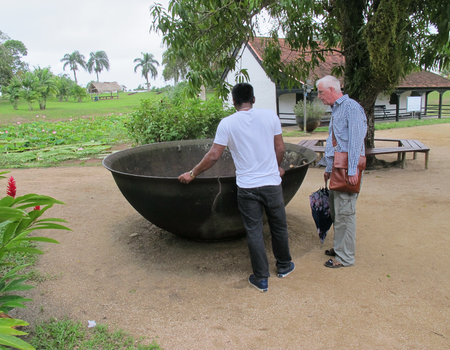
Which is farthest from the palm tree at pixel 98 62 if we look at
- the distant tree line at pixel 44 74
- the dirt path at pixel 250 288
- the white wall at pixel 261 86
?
the dirt path at pixel 250 288

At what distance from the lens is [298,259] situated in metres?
3.42

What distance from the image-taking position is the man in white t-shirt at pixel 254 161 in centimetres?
267

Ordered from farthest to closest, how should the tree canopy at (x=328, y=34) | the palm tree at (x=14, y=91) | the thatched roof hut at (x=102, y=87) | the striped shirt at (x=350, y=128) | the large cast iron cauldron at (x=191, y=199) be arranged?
the thatched roof hut at (x=102, y=87)
the palm tree at (x=14, y=91)
the tree canopy at (x=328, y=34)
the large cast iron cauldron at (x=191, y=199)
the striped shirt at (x=350, y=128)

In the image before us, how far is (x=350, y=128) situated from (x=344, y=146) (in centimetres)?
16

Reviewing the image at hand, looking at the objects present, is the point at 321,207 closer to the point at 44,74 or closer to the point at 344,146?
the point at 344,146

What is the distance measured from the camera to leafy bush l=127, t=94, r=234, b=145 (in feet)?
26.0

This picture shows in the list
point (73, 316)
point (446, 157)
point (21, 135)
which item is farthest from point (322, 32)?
point (21, 135)

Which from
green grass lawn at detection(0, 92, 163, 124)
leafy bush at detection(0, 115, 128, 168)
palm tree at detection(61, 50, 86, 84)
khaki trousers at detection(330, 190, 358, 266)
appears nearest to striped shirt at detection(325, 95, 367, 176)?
khaki trousers at detection(330, 190, 358, 266)

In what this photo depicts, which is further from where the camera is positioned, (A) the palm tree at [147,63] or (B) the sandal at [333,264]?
(A) the palm tree at [147,63]

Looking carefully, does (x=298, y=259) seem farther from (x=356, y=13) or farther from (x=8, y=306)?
(x=356, y=13)

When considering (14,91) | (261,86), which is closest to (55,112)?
(14,91)

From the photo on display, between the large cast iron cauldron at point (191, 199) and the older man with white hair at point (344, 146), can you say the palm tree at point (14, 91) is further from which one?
the older man with white hair at point (344, 146)

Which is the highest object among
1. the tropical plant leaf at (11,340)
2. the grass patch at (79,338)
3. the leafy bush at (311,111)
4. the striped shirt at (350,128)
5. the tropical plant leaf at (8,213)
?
the striped shirt at (350,128)

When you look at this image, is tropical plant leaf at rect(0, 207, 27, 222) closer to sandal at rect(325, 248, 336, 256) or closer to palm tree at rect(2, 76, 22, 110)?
sandal at rect(325, 248, 336, 256)
